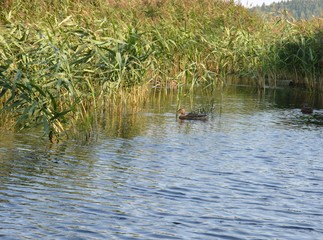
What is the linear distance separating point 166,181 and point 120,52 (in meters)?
5.69

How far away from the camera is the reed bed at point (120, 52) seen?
14031mm

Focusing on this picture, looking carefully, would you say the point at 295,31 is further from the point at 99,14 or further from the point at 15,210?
the point at 15,210

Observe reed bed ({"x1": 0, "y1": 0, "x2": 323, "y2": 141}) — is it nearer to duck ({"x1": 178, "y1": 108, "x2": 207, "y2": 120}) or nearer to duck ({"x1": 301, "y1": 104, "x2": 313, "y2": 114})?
duck ({"x1": 178, "y1": 108, "x2": 207, "y2": 120})

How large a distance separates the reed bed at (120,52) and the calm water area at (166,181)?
730 mm

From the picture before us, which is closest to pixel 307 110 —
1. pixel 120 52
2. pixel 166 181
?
pixel 120 52

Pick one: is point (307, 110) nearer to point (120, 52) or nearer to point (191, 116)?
point (191, 116)

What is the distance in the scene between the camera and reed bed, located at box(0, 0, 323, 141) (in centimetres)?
1403

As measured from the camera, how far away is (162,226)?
31.0 feet

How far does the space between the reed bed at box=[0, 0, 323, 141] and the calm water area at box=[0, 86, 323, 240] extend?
0.73 metres

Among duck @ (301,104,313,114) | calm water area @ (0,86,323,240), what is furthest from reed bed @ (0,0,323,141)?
duck @ (301,104,313,114)


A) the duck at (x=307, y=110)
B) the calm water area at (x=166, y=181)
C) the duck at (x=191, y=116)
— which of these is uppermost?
the duck at (x=307, y=110)

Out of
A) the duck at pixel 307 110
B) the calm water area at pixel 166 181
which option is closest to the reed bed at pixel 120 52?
the calm water area at pixel 166 181

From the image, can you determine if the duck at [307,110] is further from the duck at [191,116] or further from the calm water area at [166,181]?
the duck at [191,116]

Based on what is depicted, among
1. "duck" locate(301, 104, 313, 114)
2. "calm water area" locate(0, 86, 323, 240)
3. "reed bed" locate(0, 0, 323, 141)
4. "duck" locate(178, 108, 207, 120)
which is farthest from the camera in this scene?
"duck" locate(301, 104, 313, 114)
